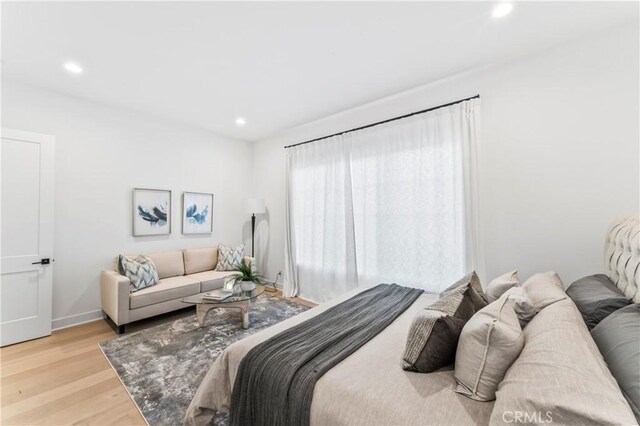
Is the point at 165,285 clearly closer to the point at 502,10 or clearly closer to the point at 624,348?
the point at 624,348

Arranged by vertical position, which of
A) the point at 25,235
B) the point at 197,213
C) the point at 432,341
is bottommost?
the point at 432,341

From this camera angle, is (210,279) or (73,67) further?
(210,279)

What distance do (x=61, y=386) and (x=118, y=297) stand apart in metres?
0.94

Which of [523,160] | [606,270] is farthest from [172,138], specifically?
[606,270]

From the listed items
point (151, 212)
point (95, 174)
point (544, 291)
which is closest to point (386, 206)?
point (544, 291)

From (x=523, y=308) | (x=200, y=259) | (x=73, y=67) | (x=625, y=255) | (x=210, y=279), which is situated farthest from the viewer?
(x=200, y=259)

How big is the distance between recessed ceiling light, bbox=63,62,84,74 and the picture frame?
152 cm

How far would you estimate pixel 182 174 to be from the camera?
4.18 metres

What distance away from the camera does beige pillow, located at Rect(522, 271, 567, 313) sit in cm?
139

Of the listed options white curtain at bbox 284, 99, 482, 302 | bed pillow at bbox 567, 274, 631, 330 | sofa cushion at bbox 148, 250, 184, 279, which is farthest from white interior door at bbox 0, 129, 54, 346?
bed pillow at bbox 567, 274, 631, 330

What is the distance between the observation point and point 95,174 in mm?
3346

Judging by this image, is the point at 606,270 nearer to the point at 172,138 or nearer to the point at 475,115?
the point at 475,115

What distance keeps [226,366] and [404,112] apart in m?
3.12

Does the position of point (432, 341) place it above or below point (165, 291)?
above
